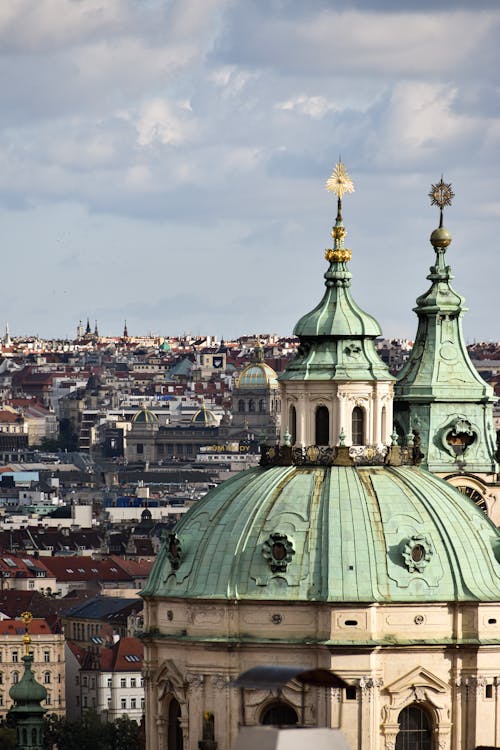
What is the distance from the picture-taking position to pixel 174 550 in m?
57.1

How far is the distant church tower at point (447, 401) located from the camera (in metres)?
69.4

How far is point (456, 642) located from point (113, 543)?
379 feet

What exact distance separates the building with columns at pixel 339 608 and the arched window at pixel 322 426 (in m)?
0.55

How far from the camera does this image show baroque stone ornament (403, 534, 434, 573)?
55938 mm

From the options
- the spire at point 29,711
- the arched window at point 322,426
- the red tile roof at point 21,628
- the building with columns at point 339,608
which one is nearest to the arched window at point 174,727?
the building with columns at point 339,608

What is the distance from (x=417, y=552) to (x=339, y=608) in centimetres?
136

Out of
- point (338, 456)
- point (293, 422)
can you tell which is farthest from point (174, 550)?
point (293, 422)

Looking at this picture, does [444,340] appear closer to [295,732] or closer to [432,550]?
[432,550]

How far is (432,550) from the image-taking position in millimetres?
56125

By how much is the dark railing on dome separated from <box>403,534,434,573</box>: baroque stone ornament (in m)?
1.97

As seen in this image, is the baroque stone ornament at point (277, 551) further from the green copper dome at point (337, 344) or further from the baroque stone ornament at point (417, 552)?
the green copper dome at point (337, 344)

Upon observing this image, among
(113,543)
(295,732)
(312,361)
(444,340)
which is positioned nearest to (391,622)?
(312,361)

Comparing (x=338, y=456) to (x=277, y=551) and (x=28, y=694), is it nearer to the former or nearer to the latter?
(x=277, y=551)

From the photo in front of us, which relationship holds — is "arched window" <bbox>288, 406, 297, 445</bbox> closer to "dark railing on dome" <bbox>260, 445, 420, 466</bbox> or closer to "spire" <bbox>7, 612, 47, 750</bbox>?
"dark railing on dome" <bbox>260, 445, 420, 466</bbox>
